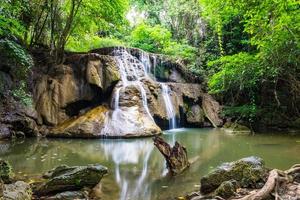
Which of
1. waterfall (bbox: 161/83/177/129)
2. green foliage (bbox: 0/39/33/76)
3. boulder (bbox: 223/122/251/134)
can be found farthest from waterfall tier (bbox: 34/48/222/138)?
green foliage (bbox: 0/39/33/76)

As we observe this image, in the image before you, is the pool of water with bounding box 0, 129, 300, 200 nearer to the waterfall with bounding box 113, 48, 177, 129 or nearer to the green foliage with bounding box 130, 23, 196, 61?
the waterfall with bounding box 113, 48, 177, 129

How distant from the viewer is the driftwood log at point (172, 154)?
684 cm

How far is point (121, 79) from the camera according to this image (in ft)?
49.4

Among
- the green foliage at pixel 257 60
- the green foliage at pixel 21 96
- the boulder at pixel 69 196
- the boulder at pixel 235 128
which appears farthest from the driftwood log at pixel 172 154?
the boulder at pixel 235 128

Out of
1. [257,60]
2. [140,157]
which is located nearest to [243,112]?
[257,60]

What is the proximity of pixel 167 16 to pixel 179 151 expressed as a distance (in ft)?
70.0

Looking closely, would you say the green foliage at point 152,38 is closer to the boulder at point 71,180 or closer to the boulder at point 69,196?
the boulder at point 71,180

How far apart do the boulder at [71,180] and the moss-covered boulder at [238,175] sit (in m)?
1.72

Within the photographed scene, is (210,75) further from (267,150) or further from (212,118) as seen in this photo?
(267,150)

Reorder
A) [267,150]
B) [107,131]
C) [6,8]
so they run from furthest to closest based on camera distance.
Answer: [107,131] → [6,8] → [267,150]

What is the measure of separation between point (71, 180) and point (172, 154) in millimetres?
2310

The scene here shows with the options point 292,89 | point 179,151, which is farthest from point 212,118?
point 179,151

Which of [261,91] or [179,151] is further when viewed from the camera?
[261,91]

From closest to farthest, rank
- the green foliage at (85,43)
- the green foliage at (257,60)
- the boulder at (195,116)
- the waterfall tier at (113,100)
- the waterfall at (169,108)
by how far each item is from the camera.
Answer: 1. the green foliage at (257,60)
2. the waterfall tier at (113,100)
3. the waterfall at (169,108)
4. the boulder at (195,116)
5. the green foliage at (85,43)
